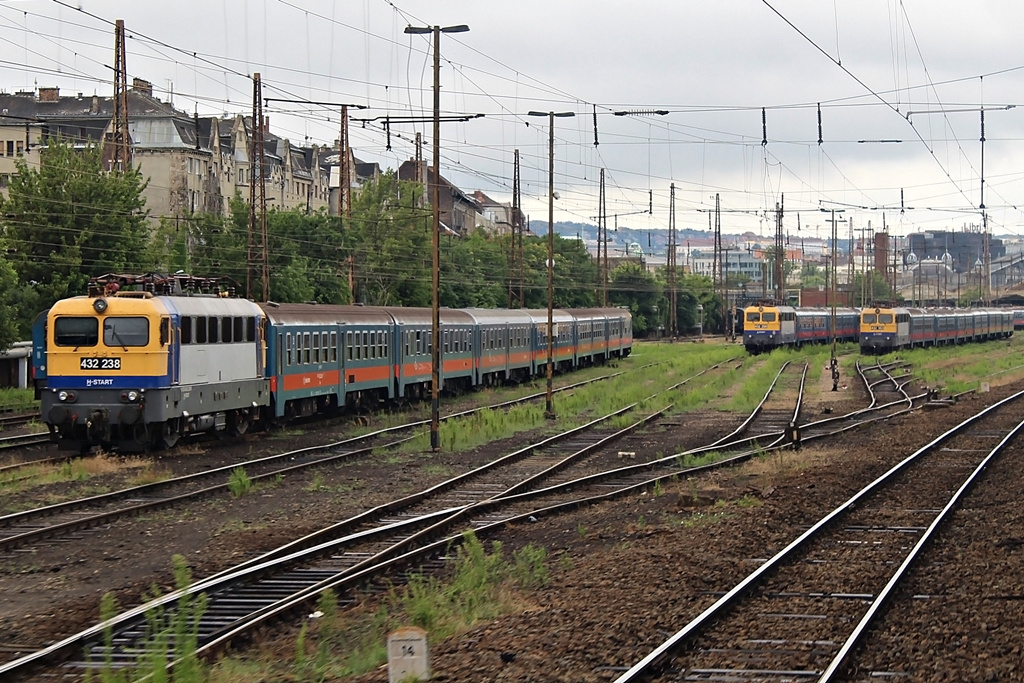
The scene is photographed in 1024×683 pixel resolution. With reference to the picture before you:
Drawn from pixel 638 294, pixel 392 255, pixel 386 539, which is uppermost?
pixel 392 255

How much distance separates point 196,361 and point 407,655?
1708 cm

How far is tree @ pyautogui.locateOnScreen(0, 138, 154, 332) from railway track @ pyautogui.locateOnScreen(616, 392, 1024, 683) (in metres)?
28.3

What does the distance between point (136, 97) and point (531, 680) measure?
101613 mm

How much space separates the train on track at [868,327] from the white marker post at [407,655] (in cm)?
6737

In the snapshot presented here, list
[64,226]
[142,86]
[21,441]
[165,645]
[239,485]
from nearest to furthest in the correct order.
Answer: [165,645]
[239,485]
[21,441]
[64,226]
[142,86]

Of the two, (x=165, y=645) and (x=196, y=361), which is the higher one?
(x=196, y=361)

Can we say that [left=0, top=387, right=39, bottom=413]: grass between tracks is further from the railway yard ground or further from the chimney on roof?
the chimney on roof

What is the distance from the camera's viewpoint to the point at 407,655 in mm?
8898

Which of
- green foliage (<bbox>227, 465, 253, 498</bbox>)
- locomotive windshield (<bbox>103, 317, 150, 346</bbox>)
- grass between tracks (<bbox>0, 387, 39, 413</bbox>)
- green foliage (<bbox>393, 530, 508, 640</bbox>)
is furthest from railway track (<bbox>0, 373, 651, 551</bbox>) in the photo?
grass between tracks (<bbox>0, 387, 39, 413</bbox>)

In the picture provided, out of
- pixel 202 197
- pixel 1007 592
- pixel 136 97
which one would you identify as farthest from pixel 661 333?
pixel 1007 592

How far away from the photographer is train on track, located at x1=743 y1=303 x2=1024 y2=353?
246 ft

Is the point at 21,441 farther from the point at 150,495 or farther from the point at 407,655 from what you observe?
the point at 407,655

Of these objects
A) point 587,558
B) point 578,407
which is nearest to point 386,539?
point 587,558

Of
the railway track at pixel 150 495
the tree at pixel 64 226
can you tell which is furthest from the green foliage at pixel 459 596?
the tree at pixel 64 226
